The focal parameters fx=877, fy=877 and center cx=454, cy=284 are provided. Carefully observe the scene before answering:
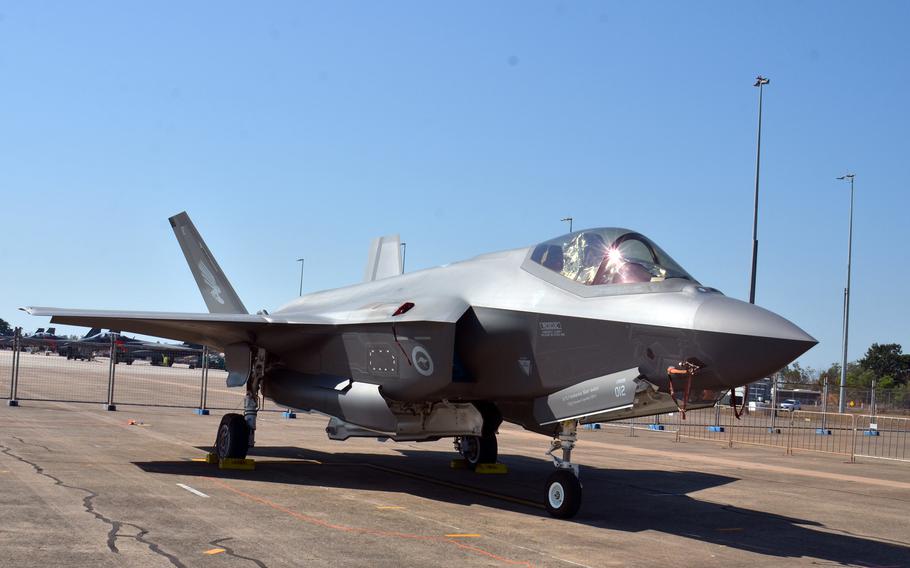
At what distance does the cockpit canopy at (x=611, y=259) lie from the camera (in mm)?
9211

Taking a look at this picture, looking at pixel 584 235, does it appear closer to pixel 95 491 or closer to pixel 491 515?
pixel 491 515

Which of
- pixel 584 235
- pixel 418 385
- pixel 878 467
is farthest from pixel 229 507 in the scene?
pixel 878 467

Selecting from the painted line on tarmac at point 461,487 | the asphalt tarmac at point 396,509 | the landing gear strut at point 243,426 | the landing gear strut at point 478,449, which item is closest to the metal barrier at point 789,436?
the asphalt tarmac at point 396,509

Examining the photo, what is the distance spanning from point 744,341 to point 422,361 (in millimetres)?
4045

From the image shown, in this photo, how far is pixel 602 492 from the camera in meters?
12.2

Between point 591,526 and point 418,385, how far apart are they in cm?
271

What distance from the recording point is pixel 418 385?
34.9 ft

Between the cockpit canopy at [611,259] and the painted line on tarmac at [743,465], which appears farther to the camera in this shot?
the painted line on tarmac at [743,465]

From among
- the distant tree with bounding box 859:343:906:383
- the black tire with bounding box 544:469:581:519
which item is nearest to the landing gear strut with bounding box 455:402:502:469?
the black tire with bounding box 544:469:581:519

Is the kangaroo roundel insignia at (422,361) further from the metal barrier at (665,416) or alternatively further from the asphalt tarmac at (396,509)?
the metal barrier at (665,416)

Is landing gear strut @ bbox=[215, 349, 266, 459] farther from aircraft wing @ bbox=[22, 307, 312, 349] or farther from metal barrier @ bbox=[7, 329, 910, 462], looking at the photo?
metal barrier @ bbox=[7, 329, 910, 462]

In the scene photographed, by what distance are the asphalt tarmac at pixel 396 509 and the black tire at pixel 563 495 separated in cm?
20

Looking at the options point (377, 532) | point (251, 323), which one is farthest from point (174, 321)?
point (377, 532)

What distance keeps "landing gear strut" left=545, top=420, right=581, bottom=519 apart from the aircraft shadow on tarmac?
21 centimetres
